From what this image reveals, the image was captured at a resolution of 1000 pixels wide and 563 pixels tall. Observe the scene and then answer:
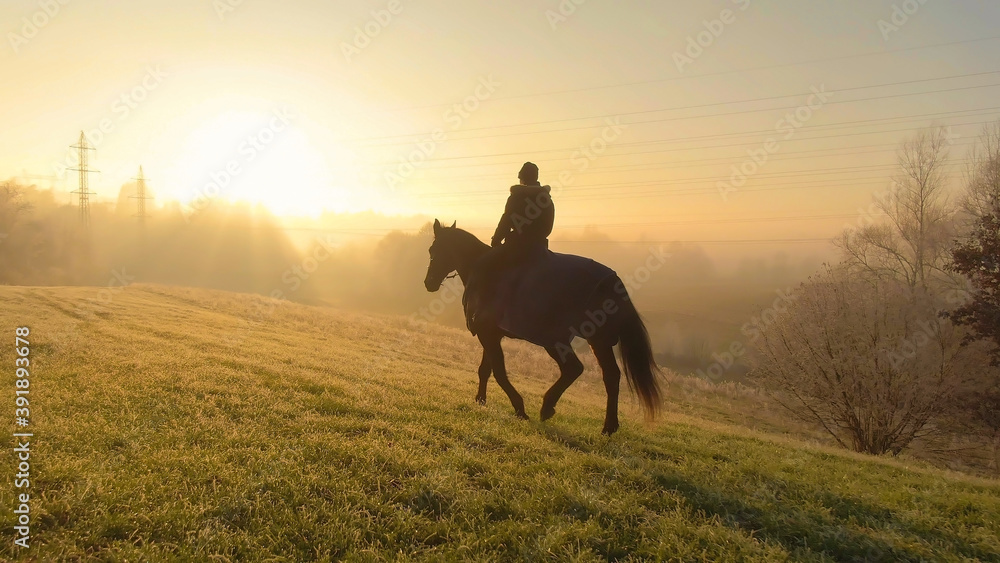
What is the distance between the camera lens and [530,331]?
7918 millimetres

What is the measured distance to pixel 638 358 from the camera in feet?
26.3

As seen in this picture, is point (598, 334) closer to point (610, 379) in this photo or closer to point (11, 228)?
point (610, 379)

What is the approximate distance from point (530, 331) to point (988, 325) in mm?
17724

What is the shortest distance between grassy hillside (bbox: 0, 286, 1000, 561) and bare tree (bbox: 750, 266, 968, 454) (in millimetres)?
11062

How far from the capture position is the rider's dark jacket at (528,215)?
828 centimetres

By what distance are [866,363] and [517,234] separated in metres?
17.6

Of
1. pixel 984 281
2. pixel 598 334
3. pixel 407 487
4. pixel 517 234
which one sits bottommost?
pixel 407 487

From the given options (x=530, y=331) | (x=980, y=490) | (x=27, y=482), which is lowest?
(x=980, y=490)

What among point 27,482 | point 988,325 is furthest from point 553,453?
point 988,325

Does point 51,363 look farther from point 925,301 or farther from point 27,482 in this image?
point 925,301

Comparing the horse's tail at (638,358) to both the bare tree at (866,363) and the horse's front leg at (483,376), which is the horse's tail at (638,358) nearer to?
the horse's front leg at (483,376)

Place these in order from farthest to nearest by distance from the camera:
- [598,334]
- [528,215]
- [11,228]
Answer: [11,228]
[528,215]
[598,334]

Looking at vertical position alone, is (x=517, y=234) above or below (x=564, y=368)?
above

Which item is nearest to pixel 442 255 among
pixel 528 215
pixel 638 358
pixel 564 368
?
pixel 528 215
